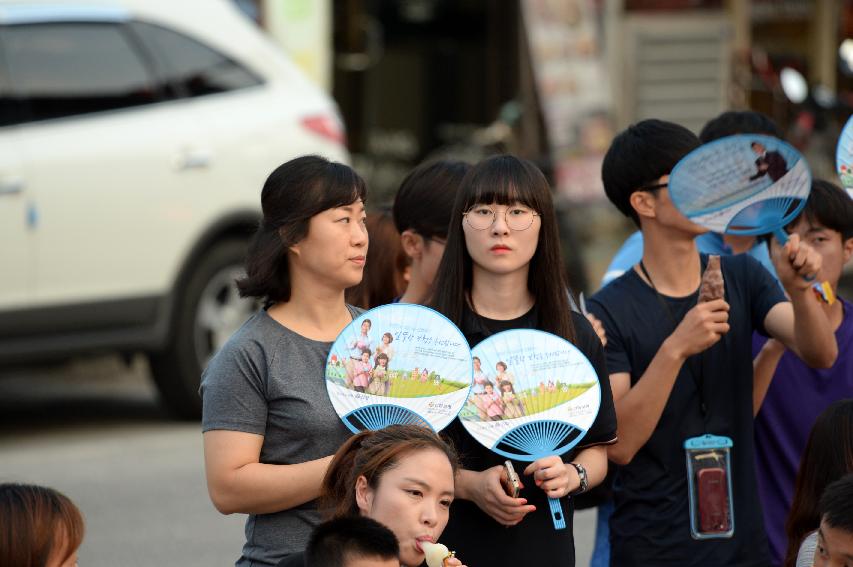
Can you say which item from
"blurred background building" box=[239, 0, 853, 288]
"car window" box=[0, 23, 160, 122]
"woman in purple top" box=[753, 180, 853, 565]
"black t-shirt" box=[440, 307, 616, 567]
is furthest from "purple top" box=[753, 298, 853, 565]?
"blurred background building" box=[239, 0, 853, 288]

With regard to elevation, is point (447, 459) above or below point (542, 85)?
above

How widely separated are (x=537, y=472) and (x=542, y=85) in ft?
27.3

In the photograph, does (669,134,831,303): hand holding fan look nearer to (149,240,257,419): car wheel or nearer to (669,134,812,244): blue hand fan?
(669,134,812,244): blue hand fan

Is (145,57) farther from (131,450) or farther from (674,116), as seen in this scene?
(674,116)

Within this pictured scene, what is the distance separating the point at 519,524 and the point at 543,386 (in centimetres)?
32

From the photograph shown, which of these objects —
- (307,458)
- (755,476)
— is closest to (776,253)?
(755,476)

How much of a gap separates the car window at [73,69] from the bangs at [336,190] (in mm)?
4292

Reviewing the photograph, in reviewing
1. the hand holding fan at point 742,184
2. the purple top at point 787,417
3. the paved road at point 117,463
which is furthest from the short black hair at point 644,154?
the paved road at point 117,463

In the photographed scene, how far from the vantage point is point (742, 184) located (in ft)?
11.5

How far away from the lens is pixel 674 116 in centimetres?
1247

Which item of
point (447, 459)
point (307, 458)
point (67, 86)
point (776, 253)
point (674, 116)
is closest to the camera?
point (447, 459)

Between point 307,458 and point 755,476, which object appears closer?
point 307,458

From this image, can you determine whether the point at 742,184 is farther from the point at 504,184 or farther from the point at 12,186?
the point at 12,186

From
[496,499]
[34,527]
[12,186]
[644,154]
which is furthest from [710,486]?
[12,186]
